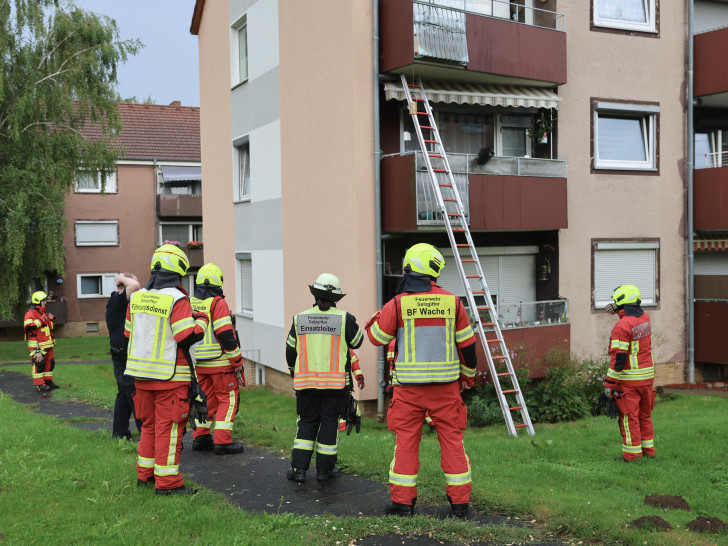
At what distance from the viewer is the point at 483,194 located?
12336 millimetres

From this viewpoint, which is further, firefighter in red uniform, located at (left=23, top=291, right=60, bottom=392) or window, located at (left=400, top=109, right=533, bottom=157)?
firefighter in red uniform, located at (left=23, top=291, right=60, bottom=392)

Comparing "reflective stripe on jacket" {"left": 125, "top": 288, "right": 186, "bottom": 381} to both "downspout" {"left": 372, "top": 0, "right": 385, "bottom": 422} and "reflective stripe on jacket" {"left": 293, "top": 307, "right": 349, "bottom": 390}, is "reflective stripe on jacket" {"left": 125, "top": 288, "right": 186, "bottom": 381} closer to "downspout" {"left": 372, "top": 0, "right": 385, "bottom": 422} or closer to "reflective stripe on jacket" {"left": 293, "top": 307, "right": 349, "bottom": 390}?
"reflective stripe on jacket" {"left": 293, "top": 307, "right": 349, "bottom": 390}

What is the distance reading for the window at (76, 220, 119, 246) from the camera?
3133 centimetres

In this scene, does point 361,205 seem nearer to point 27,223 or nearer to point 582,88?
point 582,88

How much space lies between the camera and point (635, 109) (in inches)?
578

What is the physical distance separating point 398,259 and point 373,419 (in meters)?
2.92

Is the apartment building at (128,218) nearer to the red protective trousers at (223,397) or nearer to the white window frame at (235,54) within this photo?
the white window frame at (235,54)

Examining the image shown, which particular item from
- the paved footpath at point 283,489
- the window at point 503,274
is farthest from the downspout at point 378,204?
the paved footpath at point 283,489

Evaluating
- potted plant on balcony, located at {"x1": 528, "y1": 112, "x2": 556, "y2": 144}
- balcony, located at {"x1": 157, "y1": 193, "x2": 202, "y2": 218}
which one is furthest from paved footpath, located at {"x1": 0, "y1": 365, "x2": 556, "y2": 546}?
balcony, located at {"x1": 157, "y1": 193, "x2": 202, "y2": 218}

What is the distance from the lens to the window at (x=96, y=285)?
3153 cm

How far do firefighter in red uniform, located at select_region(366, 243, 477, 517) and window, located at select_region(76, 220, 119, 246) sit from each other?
28284mm

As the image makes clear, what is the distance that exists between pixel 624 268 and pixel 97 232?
951 inches

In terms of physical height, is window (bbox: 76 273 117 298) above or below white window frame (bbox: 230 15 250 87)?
below

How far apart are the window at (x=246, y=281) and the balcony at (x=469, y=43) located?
7202mm
